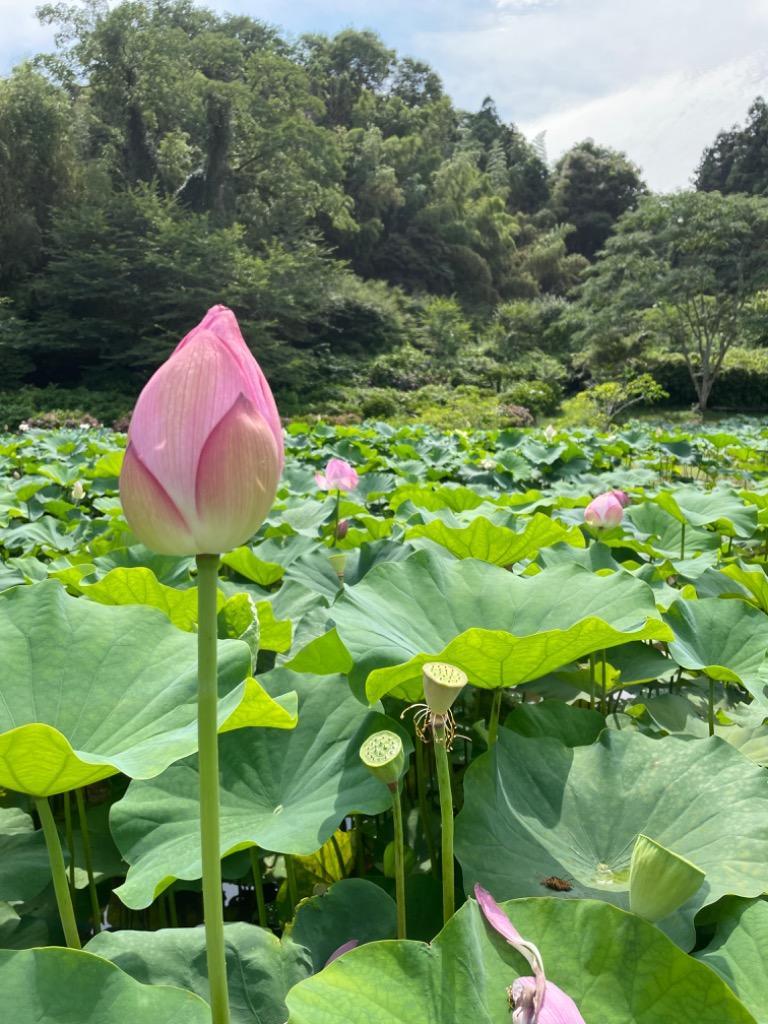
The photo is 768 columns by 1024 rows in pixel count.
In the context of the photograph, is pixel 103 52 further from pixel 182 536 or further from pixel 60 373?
pixel 182 536

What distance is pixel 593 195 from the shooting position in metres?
31.2

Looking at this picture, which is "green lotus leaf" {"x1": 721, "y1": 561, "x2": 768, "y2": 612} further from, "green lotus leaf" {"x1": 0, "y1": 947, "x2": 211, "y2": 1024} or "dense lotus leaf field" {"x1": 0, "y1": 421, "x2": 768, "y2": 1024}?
"green lotus leaf" {"x1": 0, "y1": 947, "x2": 211, "y2": 1024}

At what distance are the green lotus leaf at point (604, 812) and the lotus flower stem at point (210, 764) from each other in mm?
218

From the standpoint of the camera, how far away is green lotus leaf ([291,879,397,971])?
1.62 ft

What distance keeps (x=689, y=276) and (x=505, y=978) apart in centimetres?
1451

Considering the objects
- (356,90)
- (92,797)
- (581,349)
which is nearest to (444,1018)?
(92,797)

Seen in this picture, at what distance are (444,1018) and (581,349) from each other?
1919 centimetres

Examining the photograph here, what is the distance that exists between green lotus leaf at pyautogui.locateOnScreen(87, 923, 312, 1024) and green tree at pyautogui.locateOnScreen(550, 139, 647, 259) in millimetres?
33161

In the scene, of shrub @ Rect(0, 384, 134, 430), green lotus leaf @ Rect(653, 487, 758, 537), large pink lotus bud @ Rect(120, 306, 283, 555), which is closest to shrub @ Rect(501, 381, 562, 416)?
shrub @ Rect(0, 384, 134, 430)

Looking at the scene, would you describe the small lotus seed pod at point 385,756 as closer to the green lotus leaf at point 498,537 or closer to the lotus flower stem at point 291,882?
the lotus flower stem at point 291,882

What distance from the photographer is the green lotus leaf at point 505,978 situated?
0.33m

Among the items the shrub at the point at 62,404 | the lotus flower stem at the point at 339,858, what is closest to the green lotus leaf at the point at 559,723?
the lotus flower stem at the point at 339,858

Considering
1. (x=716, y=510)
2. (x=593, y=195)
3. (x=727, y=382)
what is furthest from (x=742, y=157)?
(x=716, y=510)

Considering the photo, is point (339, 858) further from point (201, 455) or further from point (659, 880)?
point (201, 455)
